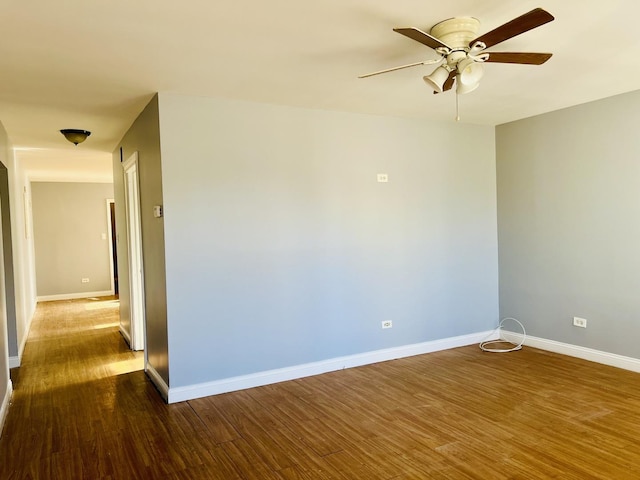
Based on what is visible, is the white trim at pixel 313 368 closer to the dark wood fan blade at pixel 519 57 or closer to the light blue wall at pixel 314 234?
the light blue wall at pixel 314 234

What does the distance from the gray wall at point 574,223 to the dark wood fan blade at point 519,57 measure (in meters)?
2.14

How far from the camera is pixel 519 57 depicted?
2412 millimetres

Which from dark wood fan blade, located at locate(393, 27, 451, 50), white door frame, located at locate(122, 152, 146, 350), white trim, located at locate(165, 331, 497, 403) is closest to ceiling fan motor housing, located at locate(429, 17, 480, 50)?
dark wood fan blade, located at locate(393, 27, 451, 50)

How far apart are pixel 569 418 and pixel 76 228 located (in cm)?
939

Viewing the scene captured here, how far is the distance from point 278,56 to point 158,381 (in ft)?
9.30

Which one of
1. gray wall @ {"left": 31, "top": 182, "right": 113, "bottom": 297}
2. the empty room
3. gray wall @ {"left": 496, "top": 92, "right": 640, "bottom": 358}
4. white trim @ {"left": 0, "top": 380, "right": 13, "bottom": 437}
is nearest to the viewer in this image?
the empty room

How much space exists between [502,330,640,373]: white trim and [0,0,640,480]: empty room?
3 cm

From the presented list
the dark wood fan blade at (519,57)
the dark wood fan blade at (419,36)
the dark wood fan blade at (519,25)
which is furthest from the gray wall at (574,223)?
the dark wood fan blade at (419,36)

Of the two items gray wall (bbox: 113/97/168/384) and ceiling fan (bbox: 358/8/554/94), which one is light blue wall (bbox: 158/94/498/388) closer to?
gray wall (bbox: 113/97/168/384)

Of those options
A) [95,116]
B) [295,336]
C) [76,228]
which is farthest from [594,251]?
[76,228]

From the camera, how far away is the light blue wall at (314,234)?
11.9 ft

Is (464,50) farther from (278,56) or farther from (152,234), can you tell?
(152,234)

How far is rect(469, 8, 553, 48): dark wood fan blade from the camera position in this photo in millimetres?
1866

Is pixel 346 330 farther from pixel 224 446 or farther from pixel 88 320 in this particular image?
pixel 88 320
